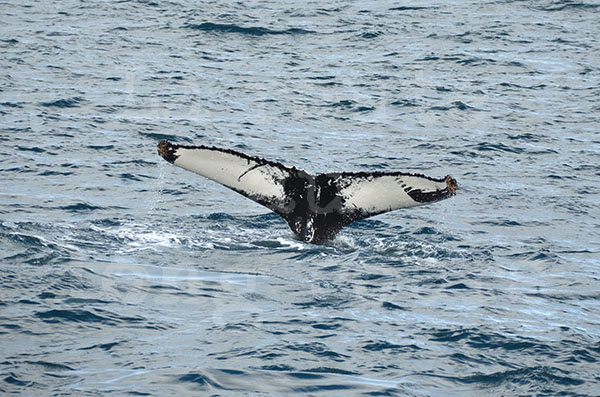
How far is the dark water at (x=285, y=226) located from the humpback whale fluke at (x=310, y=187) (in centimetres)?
69

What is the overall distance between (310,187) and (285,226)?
2.25 meters

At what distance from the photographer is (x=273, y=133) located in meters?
20.2

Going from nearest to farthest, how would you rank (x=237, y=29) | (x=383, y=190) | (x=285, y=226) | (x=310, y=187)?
(x=383, y=190), (x=310, y=187), (x=285, y=226), (x=237, y=29)

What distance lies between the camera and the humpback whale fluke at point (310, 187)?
1111 cm

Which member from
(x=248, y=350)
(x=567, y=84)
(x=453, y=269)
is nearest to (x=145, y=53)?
(x=567, y=84)

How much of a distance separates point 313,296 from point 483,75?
14921mm

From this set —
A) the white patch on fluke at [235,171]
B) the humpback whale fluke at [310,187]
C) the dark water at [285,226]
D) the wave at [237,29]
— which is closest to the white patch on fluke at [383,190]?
the humpback whale fluke at [310,187]

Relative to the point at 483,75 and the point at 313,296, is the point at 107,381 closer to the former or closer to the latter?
the point at 313,296

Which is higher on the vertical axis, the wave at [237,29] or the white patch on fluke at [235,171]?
the wave at [237,29]

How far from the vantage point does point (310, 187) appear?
39.5ft

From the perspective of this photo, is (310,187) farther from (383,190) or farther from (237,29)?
(237,29)

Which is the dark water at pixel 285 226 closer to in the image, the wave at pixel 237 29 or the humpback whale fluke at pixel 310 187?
the wave at pixel 237 29

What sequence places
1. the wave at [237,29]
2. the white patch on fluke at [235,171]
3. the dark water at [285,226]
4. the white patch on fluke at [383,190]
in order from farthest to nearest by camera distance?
the wave at [237,29] → the white patch on fluke at [235,171] → the white patch on fluke at [383,190] → the dark water at [285,226]

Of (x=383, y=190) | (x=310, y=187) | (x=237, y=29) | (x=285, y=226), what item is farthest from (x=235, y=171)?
(x=237, y=29)
